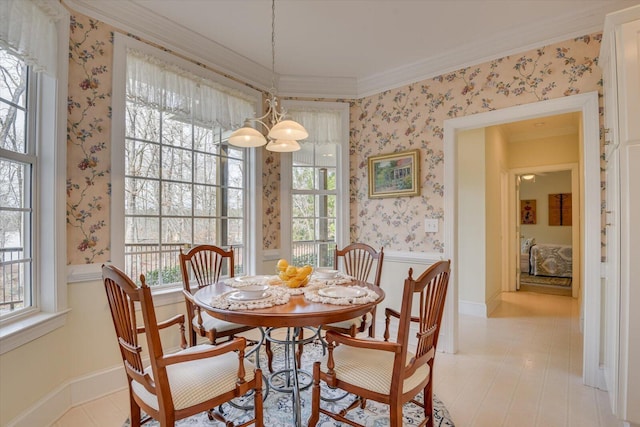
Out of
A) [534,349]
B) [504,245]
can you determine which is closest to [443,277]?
[534,349]

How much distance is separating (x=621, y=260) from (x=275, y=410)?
2190mm

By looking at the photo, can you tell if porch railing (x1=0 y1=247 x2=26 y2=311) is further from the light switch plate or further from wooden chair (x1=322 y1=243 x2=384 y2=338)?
the light switch plate

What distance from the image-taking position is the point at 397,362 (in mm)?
1363

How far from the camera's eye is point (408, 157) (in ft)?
10.6

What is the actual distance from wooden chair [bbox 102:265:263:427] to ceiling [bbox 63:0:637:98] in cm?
203

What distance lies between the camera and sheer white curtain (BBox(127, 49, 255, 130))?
94.5 inches

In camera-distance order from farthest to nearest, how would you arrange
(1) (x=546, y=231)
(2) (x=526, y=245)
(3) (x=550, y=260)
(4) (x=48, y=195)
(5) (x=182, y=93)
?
(1) (x=546, y=231), (2) (x=526, y=245), (3) (x=550, y=260), (5) (x=182, y=93), (4) (x=48, y=195)

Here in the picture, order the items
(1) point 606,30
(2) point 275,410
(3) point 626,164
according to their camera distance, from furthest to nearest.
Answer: (2) point 275,410
(1) point 606,30
(3) point 626,164

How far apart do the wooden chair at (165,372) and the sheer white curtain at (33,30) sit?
1.33 metres

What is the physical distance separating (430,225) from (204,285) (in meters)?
2.14

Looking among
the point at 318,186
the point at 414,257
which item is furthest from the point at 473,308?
the point at 318,186

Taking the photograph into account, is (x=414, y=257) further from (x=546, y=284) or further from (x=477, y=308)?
(x=546, y=284)

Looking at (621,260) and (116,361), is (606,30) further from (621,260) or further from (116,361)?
(116,361)

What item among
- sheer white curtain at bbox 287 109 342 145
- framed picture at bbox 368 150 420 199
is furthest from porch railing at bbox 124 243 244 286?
framed picture at bbox 368 150 420 199
